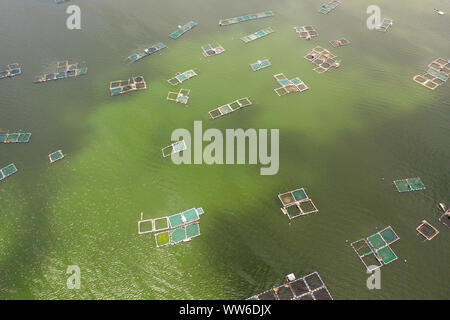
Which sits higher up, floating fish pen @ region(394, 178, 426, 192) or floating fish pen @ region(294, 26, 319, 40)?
floating fish pen @ region(294, 26, 319, 40)

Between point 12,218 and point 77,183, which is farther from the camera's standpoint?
point 77,183

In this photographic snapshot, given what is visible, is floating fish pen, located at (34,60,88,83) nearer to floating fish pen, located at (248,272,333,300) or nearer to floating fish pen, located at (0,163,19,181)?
floating fish pen, located at (0,163,19,181)

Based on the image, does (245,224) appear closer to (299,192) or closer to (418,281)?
(299,192)

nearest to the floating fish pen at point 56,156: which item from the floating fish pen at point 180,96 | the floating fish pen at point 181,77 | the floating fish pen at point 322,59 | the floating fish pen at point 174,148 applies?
the floating fish pen at point 174,148

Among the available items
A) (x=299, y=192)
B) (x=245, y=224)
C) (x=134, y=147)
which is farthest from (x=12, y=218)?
(x=299, y=192)

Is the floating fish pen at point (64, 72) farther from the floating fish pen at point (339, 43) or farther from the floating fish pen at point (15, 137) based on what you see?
the floating fish pen at point (339, 43)

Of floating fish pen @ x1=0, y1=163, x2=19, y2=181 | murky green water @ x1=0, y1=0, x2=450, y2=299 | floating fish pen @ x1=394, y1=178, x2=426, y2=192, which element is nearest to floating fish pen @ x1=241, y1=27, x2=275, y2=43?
murky green water @ x1=0, y1=0, x2=450, y2=299
